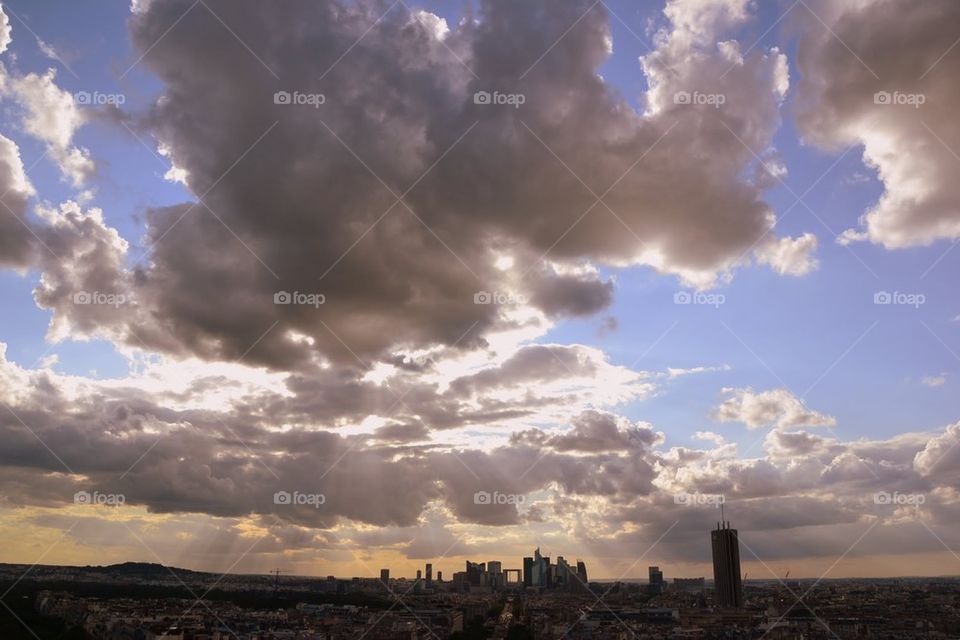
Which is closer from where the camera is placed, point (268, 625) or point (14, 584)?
point (268, 625)

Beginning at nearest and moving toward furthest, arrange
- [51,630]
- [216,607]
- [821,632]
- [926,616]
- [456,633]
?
[51,630]
[821,632]
[456,633]
[926,616]
[216,607]

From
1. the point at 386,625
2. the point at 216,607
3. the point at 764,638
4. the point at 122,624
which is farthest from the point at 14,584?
the point at 764,638

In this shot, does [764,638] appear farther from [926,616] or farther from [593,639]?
[926,616]

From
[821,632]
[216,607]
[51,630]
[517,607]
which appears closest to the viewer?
[51,630]

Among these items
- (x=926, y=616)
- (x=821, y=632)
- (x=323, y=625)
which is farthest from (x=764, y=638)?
(x=323, y=625)

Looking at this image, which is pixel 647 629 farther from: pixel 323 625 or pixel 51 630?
pixel 51 630

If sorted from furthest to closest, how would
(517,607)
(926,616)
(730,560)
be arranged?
1. (730,560)
2. (517,607)
3. (926,616)
